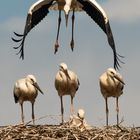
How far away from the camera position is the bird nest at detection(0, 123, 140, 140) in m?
11.9

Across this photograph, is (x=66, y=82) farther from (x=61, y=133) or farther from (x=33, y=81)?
(x=61, y=133)

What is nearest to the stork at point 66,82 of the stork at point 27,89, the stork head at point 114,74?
the stork at point 27,89

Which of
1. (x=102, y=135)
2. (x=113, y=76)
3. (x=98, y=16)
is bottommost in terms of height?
(x=102, y=135)

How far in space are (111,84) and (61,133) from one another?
514cm

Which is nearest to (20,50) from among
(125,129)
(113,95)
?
(113,95)

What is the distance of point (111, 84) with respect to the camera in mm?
17062

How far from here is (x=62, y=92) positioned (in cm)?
1725

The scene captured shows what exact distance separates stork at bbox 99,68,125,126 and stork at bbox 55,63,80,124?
0.45 m

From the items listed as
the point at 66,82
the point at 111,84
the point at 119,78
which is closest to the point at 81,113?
the point at 66,82

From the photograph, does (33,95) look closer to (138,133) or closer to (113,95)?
(113,95)

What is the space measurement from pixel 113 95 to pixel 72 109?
29.2 inches

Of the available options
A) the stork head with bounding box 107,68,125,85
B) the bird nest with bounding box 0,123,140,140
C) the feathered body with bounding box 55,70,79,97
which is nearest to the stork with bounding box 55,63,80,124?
the feathered body with bounding box 55,70,79,97

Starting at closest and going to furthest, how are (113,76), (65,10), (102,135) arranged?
(102,135), (113,76), (65,10)

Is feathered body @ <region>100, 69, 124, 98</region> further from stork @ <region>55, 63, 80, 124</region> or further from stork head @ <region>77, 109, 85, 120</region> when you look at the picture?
stork head @ <region>77, 109, 85, 120</region>
